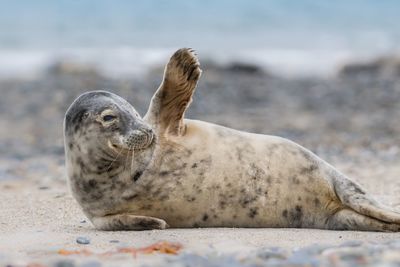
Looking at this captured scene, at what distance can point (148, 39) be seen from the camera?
26.4m

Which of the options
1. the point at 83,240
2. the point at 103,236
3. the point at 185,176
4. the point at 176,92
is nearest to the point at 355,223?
the point at 185,176

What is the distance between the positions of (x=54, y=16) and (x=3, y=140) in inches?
876

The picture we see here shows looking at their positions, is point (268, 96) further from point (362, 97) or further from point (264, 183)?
point (264, 183)

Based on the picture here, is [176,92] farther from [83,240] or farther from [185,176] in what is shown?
[83,240]

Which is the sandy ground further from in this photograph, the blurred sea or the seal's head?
the blurred sea

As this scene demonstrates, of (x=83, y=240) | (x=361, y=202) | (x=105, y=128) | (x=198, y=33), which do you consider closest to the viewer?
(x=83, y=240)

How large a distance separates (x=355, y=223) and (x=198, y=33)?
938 inches

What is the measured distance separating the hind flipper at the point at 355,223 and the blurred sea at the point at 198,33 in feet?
41.1

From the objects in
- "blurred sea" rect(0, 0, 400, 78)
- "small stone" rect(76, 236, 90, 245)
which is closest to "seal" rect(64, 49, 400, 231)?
"small stone" rect(76, 236, 90, 245)

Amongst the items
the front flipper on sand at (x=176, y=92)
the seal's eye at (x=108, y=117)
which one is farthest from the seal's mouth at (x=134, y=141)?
the front flipper on sand at (x=176, y=92)

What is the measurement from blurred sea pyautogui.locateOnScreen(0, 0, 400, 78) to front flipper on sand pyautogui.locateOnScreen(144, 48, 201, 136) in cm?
1225

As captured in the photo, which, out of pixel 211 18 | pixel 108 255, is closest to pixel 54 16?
pixel 211 18

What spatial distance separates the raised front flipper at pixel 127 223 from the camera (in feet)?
15.1

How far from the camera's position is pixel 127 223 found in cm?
463
